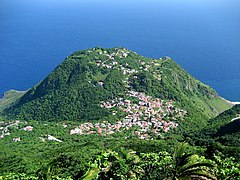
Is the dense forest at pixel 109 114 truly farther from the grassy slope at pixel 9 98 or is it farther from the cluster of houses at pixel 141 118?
the grassy slope at pixel 9 98

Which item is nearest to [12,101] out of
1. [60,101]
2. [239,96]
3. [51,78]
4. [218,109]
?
[51,78]

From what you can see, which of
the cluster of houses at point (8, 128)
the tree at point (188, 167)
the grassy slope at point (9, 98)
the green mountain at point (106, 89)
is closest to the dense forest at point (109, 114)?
the green mountain at point (106, 89)

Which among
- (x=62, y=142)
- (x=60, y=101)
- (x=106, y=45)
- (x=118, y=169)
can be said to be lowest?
(x=118, y=169)

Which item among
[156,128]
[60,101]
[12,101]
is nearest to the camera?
[156,128]

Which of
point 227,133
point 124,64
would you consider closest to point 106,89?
point 124,64

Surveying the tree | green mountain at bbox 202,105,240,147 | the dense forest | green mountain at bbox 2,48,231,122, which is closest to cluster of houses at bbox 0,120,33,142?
the dense forest

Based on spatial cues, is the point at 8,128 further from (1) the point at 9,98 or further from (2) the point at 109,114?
(1) the point at 9,98

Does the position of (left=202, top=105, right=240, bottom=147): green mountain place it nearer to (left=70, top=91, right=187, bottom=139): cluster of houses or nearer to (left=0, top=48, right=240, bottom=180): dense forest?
(left=0, top=48, right=240, bottom=180): dense forest

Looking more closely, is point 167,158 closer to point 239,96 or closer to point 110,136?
point 110,136
